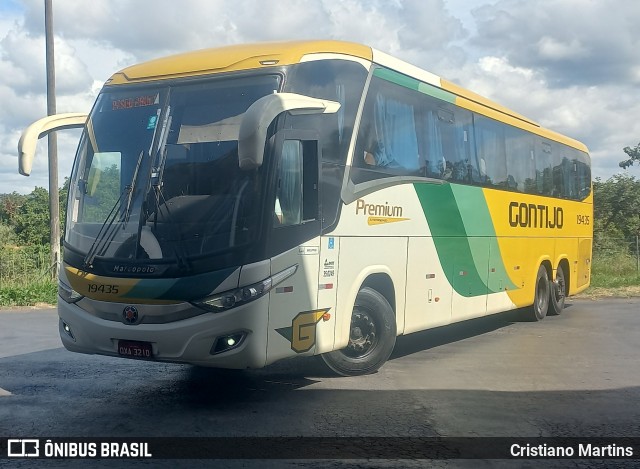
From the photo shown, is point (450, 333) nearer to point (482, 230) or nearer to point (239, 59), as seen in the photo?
point (482, 230)

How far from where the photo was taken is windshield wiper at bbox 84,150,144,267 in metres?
7.20

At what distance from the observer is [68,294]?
7598mm

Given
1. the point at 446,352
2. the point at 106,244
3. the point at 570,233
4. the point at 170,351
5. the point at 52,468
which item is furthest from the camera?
the point at 570,233

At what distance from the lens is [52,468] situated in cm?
537

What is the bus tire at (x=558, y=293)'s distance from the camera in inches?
599

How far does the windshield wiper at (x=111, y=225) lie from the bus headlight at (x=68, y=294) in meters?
0.34

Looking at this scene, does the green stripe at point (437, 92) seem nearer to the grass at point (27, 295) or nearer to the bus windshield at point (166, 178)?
the bus windshield at point (166, 178)

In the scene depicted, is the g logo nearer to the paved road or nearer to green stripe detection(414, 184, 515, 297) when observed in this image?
the paved road

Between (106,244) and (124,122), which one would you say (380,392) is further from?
(124,122)

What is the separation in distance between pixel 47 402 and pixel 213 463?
2.73 meters

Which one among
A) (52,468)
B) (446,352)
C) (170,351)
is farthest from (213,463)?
(446,352)

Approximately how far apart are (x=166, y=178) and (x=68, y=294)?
5.49ft

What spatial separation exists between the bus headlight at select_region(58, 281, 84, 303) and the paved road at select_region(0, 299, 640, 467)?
1.02 metres

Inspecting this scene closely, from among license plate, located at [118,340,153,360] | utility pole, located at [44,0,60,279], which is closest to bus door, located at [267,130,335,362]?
license plate, located at [118,340,153,360]
